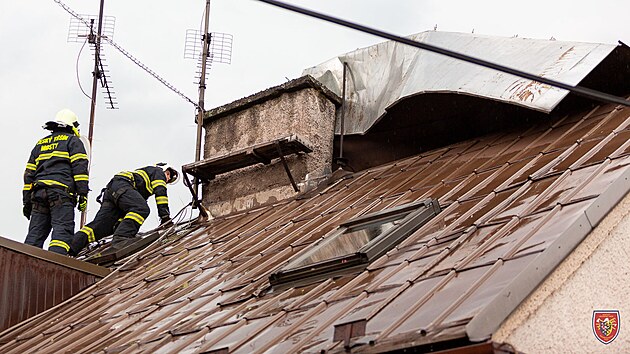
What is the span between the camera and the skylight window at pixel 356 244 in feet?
20.4

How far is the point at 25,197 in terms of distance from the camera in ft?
36.3

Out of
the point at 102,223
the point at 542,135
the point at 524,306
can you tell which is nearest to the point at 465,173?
the point at 542,135

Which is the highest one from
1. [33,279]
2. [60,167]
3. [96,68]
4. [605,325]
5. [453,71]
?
[96,68]

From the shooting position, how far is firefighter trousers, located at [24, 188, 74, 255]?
1059 centimetres

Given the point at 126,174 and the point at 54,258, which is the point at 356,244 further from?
the point at 126,174

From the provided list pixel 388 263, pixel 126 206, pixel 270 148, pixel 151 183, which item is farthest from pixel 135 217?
pixel 388 263

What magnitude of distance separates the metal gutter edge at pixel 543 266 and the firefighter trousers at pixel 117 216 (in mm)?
6407

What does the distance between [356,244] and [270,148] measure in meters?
3.51

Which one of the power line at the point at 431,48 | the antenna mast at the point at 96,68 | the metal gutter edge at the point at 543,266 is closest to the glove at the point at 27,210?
the antenna mast at the point at 96,68

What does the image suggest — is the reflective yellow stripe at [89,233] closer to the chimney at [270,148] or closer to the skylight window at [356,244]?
the chimney at [270,148]

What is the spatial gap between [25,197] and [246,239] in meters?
3.48

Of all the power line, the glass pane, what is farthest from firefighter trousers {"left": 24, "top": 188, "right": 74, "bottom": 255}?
the power line

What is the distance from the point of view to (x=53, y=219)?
10.7m

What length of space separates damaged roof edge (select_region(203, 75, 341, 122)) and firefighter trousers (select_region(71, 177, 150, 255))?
119 cm
